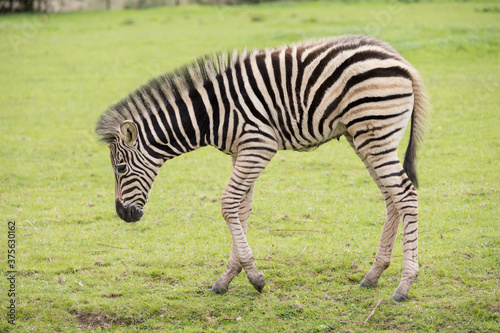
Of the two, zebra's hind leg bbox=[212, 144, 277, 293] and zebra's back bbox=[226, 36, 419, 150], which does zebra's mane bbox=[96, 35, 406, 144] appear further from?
zebra's hind leg bbox=[212, 144, 277, 293]

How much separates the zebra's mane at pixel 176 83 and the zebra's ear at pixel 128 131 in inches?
A: 9.2

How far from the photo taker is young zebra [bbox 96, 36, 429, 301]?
5.95 meters

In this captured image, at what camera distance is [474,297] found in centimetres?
592

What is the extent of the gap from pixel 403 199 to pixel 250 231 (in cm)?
296

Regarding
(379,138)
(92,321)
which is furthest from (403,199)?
(92,321)

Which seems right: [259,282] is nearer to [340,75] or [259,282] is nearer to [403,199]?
[403,199]

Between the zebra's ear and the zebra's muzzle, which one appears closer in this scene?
the zebra's ear

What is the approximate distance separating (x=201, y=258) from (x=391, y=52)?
3675mm

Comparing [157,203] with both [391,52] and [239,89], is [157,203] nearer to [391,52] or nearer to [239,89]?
[239,89]

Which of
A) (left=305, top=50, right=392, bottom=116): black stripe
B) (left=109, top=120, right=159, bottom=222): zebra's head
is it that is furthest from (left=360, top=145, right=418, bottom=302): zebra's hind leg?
(left=109, top=120, right=159, bottom=222): zebra's head

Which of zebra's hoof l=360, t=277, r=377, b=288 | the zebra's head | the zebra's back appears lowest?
zebra's hoof l=360, t=277, r=377, b=288

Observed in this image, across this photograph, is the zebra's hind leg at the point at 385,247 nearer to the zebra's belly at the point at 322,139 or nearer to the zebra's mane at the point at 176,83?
the zebra's belly at the point at 322,139

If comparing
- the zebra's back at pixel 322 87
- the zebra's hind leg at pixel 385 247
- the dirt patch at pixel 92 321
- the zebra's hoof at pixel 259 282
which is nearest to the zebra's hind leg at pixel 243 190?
the zebra's hoof at pixel 259 282

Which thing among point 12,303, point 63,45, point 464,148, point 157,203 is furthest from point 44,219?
point 63,45
